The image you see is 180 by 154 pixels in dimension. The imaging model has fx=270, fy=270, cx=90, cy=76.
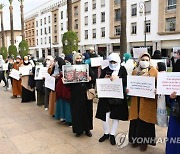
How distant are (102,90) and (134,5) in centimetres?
3717

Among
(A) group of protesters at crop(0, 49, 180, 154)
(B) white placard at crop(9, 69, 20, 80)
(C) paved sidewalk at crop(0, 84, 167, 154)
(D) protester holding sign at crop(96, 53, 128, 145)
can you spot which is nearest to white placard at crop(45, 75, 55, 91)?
(A) group of protesters at crop(0, 49, 180, 154)

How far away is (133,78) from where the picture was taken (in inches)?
187

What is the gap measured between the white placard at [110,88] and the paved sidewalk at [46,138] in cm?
98

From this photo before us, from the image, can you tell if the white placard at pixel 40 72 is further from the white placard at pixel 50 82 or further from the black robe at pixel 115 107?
the black robe at pixel 115 107

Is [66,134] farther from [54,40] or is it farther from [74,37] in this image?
[54,40]

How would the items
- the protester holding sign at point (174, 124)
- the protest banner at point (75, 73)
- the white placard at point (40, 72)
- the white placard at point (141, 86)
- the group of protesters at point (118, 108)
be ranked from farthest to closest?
the white placard at point (40, 72), the protest banner at point (75, 73), the group of protesters at point (118, 108), the white placard at point (141, 86), the protester holding sign at point (174, 124)

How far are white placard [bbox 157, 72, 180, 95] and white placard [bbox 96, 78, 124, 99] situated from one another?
896 mm

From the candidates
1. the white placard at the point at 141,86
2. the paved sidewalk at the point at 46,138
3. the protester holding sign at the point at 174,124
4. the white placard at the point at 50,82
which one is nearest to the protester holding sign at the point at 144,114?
the white placard at the point at 141,86

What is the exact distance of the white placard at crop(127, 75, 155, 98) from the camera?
449 cm

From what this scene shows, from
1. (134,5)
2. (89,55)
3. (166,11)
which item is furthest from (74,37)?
(134,5)

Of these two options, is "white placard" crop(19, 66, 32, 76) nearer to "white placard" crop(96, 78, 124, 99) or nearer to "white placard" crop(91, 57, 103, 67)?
"white placard" crop(91, 57, 103, 67)

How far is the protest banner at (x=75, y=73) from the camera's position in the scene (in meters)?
5.61

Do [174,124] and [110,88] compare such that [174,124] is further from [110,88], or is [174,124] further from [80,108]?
[80,108]

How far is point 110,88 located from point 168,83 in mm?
1255
